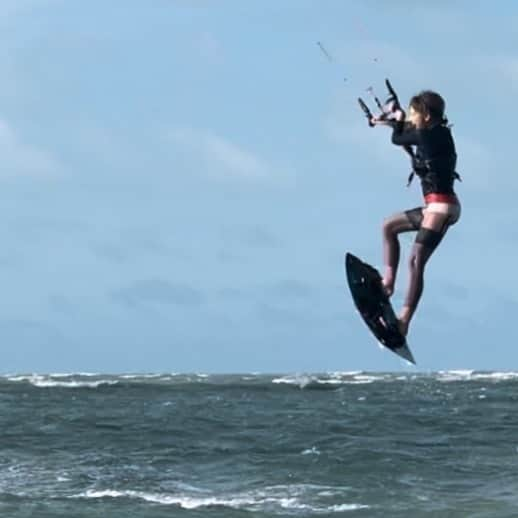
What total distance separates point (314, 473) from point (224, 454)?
318 inches

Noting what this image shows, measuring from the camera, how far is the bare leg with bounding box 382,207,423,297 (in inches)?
663

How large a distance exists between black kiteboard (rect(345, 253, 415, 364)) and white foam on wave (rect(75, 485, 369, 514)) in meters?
33.4

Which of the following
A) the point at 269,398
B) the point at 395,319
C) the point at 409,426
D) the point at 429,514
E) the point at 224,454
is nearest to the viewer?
the point at 395,319

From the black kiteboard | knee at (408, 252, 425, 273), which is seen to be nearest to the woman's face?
knee at (408, 252, 425, 273)

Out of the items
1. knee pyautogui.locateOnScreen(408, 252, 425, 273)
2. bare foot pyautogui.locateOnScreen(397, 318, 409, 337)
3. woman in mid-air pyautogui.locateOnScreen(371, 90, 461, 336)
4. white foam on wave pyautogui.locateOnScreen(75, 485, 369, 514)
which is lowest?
white foam on wave pyautogui.locateOnScreen(75, 485, 369, 514)

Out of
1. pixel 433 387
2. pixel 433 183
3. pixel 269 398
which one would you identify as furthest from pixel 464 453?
pixel 433 387

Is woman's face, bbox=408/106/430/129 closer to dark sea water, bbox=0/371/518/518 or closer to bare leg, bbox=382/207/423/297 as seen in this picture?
bare leg, bbox=382/207/423/297

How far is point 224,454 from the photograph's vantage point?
222 feet

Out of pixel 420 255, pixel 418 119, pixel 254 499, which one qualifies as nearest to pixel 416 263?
pixel 420 255

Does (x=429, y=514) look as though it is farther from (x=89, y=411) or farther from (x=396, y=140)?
(x=89, y=411)

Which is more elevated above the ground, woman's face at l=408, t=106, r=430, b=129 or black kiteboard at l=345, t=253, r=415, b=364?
woman's face at l=408, t=106, r=430, b=129

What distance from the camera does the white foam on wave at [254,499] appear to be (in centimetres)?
5178

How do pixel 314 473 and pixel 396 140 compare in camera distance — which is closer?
pixel 396 140

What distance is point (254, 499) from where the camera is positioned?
53.4 metres
